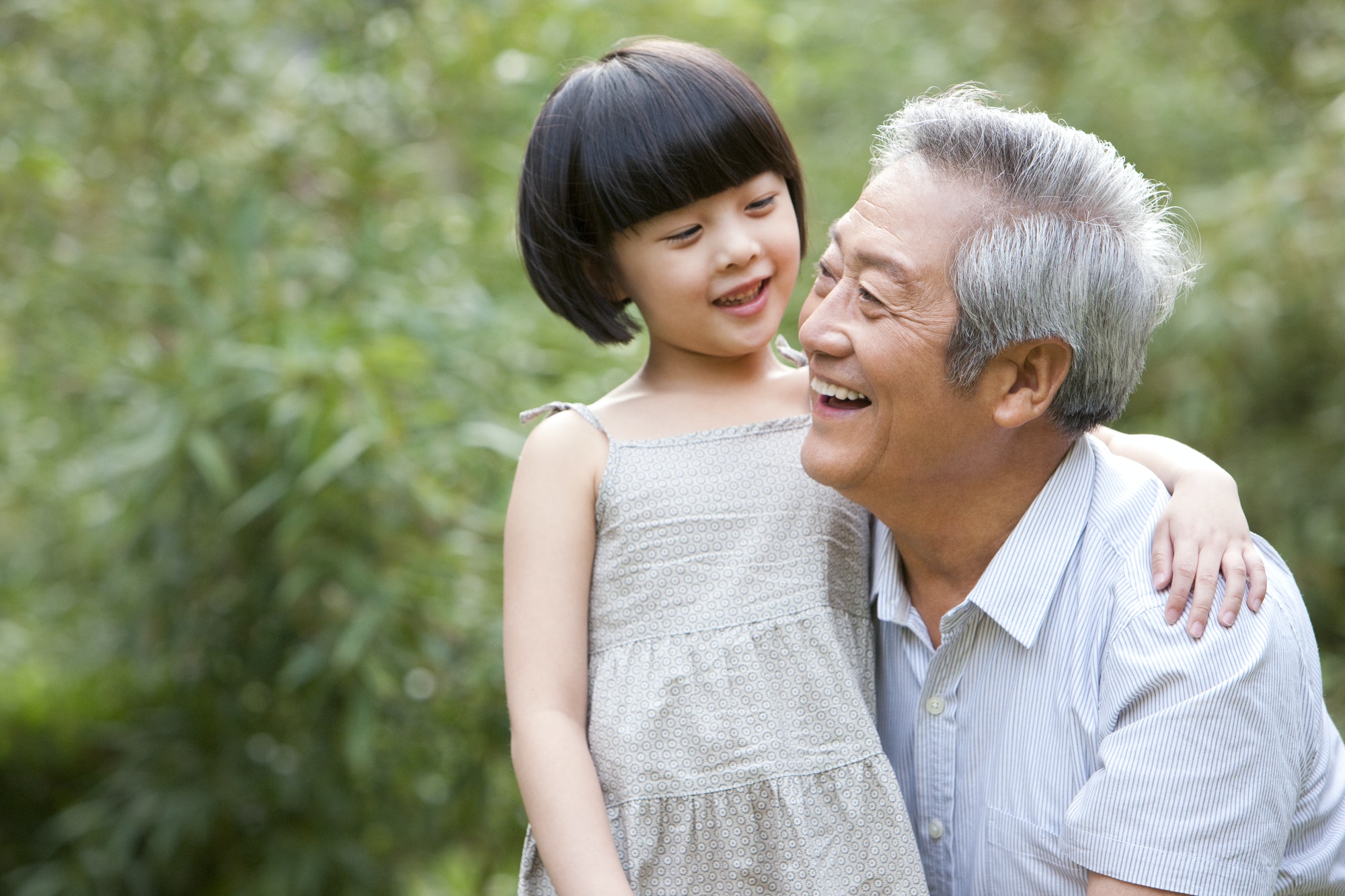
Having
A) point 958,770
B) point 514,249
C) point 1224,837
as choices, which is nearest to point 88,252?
point 514,249

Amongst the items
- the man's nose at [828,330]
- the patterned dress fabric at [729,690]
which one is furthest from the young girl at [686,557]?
the man's nose at [828,330]

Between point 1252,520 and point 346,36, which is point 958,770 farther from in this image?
point 346,36

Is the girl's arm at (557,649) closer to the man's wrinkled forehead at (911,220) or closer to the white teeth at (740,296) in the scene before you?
the white teeth at (740,296)

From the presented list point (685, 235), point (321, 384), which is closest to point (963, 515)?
point (685, 235)

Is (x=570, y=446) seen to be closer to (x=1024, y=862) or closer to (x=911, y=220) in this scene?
(x=911, y=220)

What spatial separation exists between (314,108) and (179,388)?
100 centimetres

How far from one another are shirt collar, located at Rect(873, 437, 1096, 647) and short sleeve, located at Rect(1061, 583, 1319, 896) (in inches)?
6.2

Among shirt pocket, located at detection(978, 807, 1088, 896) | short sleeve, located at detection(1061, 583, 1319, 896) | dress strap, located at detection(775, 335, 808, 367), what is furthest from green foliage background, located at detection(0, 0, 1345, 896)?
short sleeve, located at detection(1061, 583, 1319, 896)

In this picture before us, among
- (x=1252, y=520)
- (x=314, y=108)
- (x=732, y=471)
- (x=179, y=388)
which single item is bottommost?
(x=1252, y=520)

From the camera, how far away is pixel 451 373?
305 cm

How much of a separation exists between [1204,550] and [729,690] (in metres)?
0.64

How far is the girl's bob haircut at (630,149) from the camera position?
1737 mm

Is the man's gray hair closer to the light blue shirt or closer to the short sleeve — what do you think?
the light blue shirt

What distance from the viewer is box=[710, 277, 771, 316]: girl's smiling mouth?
1789mm
